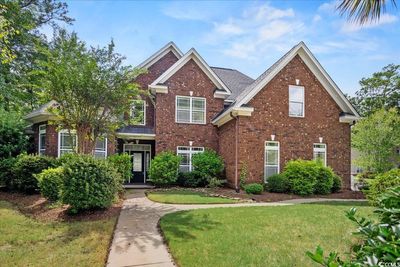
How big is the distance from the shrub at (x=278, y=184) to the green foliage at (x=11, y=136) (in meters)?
14.5

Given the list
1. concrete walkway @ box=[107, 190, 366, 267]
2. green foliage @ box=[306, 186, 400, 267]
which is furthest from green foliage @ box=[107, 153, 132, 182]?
green foliage @ box=[306, 186, 400, 267]

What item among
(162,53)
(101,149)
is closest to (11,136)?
(101,149)

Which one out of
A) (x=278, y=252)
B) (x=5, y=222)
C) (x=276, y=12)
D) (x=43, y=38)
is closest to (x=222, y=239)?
(x=278, y=252)

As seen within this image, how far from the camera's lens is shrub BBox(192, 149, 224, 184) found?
18078mm

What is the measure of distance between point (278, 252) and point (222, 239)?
1.31 metres

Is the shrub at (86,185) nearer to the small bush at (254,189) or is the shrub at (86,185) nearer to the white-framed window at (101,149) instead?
the small bush at (254,189)

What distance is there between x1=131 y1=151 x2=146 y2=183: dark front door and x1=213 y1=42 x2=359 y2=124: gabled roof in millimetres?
5852

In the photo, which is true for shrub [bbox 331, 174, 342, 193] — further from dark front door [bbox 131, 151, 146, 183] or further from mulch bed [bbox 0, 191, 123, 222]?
dark front door [bbox 131, 151, 146, 183]

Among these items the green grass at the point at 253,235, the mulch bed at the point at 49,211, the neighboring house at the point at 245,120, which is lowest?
the mulch bed at the point at 49,211

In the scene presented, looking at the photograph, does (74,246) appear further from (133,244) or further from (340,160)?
(340,160)

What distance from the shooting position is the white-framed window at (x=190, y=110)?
19516 mm

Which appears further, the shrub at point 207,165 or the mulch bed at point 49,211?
the shrub at point 207,165

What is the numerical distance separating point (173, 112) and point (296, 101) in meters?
7.32

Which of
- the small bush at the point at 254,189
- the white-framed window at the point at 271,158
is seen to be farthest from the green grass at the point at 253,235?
the white-framed window at the point at 271,158
